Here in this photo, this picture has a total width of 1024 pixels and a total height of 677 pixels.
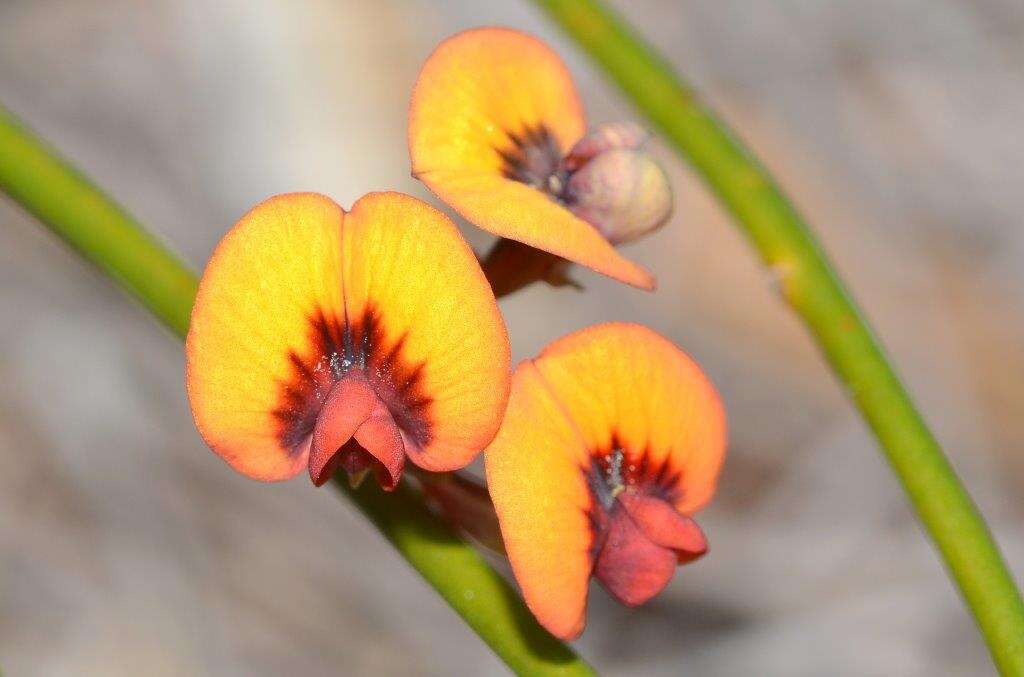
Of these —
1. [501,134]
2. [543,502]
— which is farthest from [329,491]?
[543,502]

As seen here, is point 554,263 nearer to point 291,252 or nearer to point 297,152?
point 291,252

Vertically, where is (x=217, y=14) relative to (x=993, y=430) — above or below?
below

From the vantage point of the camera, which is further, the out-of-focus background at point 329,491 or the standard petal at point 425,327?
the out-of-focus background at point 329,491

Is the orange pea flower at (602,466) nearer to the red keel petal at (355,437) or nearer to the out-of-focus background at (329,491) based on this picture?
the red keel petal at (355,437)

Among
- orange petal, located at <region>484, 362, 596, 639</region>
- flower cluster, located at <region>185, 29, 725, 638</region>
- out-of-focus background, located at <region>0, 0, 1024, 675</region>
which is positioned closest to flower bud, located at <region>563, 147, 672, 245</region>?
flower cluster, located at <region>185, 29, 725, 638</region>

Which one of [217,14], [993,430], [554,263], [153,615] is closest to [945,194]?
[993,430]

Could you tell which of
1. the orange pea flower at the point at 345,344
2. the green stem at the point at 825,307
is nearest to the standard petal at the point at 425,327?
the orange pea flower at the point at 345,344
